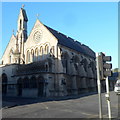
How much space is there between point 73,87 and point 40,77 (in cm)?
878

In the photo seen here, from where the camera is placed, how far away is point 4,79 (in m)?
38.9

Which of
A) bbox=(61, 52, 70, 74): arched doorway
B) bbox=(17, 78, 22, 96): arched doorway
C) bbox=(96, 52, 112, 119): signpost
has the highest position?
bbox=(61, 52, 70, 74): arched doorway

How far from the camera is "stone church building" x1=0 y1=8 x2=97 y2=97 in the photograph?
30.8m

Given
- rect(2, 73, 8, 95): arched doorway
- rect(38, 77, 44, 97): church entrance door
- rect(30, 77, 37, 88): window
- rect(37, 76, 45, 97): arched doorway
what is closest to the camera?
rect(37, 76, 45, 97): arched doorway

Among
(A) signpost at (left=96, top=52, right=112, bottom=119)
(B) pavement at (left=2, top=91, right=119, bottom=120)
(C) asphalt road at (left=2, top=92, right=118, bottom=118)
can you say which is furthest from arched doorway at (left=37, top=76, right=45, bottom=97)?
(A) signpost at (left=96, top=52, right=112, bottom=119)

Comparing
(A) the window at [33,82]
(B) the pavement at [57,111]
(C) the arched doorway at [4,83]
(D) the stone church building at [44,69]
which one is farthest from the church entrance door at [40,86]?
(B) the pavement at [57,111]

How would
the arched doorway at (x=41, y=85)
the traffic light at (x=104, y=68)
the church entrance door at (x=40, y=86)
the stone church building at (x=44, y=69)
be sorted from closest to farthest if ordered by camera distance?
the traffic light at (x=104, y=68) → the arched doorway at (x=41, y=85) → the church entrance door at (x=40, y=86) → the stone church building at (x=44, y=69)

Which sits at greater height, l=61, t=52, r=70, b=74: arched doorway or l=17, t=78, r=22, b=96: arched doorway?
l=61, t=52, r=70, b=74: arched doorway

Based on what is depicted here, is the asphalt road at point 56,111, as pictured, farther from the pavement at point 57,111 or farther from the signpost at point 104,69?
the signpost at point 104,69

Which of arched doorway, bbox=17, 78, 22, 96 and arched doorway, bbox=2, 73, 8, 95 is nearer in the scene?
arched doorway, bbox=17, 78, 22, 96

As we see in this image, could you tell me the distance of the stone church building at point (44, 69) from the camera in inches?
1212

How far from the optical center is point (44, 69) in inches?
1194

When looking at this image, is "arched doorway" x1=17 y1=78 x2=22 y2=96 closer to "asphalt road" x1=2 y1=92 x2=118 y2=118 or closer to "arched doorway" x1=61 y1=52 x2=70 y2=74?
"arched doorway" x1=61 y1=52 x2=70 y2=74

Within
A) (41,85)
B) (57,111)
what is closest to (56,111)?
(57,111)
